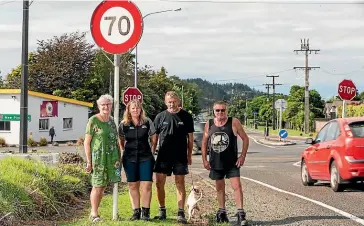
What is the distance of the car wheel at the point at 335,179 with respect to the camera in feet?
42.9

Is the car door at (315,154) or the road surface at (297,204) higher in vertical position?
the car door at (315,154)

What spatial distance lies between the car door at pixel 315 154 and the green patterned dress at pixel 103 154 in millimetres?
7241

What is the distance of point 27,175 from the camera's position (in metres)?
9.59

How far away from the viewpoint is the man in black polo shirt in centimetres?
874

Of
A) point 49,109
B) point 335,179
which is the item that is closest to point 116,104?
point 335,179

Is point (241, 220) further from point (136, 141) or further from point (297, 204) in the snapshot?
point (297, 204)

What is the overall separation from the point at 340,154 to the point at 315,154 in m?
1.63

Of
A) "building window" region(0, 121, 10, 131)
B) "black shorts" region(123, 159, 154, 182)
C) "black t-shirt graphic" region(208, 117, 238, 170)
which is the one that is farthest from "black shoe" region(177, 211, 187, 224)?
"building window" region(0, 121, 10, 131)

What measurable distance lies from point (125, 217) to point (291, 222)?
7.80 feet

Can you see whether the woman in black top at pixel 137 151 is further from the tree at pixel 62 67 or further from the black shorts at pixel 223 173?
the tree at pixel 62 67

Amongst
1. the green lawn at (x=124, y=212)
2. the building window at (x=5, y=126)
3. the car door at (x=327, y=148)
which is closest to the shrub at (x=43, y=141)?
the building window at (x=5, y=126)

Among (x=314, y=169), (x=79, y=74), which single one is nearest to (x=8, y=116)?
(x=79, y=74)

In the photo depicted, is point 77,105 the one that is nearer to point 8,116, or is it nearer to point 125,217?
point 8,116

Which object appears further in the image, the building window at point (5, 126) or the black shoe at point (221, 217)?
the building window at point (5, 126)
